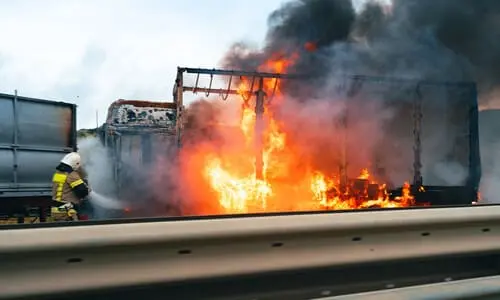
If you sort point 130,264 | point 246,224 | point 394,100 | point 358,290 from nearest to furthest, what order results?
point 130,264 → point 246,224 → point 358,290 → point 394,100

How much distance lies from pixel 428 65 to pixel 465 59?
1713 mm

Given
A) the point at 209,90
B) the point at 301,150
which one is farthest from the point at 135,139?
the point at 301,150

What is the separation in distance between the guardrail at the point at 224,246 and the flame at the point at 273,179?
9155 mm

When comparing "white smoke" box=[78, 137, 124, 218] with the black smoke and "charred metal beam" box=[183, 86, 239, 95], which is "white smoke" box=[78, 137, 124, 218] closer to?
"charred metal beam" box=[183, 86, 239, 95]

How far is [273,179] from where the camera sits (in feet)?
38.8

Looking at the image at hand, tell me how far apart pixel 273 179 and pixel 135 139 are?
3.54m

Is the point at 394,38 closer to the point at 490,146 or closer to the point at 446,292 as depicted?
the point at 490,146

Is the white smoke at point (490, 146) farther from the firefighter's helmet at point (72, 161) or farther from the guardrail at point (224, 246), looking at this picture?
the guardrail at point (224, 246)

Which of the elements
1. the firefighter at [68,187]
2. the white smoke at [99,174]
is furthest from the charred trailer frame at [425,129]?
the firefighter at [68,187]

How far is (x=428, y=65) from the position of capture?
1392 centimetres

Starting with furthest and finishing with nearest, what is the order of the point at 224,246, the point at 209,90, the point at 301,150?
the point at 301,150 → the point at 209,90 → the point at 224,246

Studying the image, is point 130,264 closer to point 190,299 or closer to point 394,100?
point 190,299

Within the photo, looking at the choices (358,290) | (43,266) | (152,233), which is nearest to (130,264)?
(152,233)

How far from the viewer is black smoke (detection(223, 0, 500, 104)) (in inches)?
549
